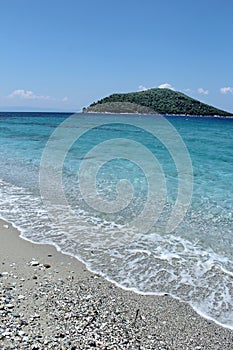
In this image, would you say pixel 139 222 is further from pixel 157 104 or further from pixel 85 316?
pixel 157 104

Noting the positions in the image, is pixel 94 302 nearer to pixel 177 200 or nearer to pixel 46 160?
pixel 177 200

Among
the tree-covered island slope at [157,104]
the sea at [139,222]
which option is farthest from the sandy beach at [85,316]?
the tree-covered island slope at [157,104]

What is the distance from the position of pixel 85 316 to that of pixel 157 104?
141575mm

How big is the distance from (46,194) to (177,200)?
166 inches

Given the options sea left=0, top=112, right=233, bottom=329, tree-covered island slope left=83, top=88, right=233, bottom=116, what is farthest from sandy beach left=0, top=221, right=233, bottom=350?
tree-covered island slope left=83, top=88, right=233, bottom=116

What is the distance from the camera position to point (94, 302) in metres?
4.53

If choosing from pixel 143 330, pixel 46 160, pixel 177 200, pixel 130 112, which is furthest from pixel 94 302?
pixel 130 112

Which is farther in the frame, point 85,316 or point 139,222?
point 139,222

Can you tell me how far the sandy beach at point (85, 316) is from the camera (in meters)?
3.68

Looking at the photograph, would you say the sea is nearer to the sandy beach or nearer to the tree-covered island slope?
the sandy beach

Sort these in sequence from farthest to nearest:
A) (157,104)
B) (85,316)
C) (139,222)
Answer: (157,104) < (139,222) < (85,316)

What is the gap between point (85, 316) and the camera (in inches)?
162

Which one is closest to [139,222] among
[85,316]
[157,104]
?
[85,316]

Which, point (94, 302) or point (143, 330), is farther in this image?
point (94, 302)
